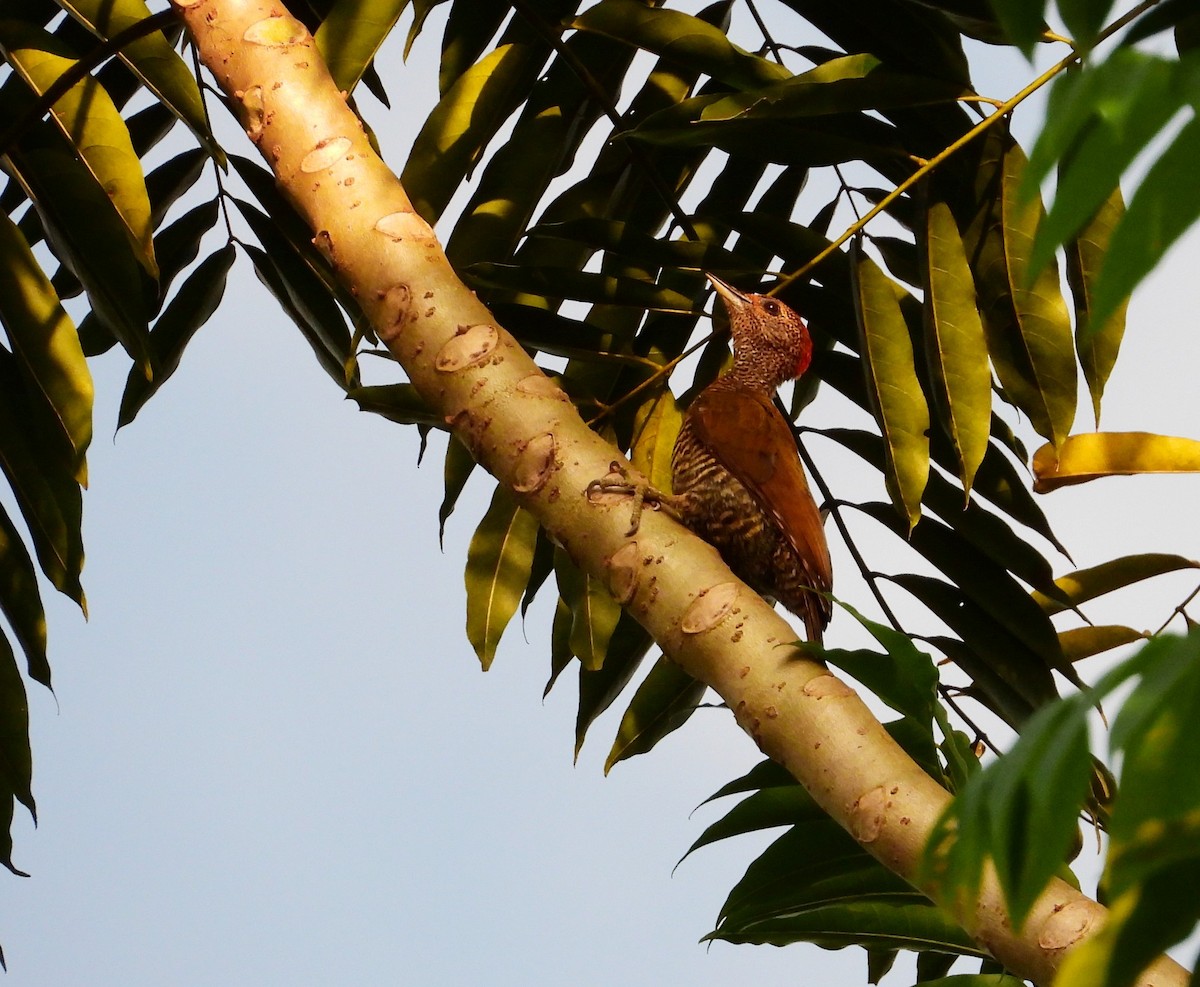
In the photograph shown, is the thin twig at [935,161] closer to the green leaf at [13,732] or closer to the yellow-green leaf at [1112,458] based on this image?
the yellow-green leaf at [1112,458]

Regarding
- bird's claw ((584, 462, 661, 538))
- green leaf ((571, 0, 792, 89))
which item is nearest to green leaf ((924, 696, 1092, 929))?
bird's claw ((584, 462, 661, 538))

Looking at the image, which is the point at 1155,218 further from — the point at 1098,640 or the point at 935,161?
the point at 1098,640

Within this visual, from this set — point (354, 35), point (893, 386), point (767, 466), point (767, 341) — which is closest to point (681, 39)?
point (354, 35)

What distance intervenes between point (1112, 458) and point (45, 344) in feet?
7.12

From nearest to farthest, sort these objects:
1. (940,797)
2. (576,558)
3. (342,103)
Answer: (940,797)
(576,558)
(342,103)

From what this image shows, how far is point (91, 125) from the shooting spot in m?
2.29

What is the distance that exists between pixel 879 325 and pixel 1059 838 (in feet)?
5.73

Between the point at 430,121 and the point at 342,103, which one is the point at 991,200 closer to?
the point at 430,121

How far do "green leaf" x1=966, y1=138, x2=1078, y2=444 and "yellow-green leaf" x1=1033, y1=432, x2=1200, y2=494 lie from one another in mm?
307

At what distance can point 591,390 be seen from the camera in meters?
2.72

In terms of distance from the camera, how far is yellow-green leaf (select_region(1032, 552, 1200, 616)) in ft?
9.21

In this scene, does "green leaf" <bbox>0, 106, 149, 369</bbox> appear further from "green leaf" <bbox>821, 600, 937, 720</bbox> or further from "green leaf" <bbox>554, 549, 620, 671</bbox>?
"green leaf" <bbox>821, 600, 937, 720</bbox>

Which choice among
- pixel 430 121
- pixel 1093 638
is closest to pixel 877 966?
pixel 1093 638

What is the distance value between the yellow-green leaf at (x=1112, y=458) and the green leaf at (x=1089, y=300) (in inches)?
14.0
